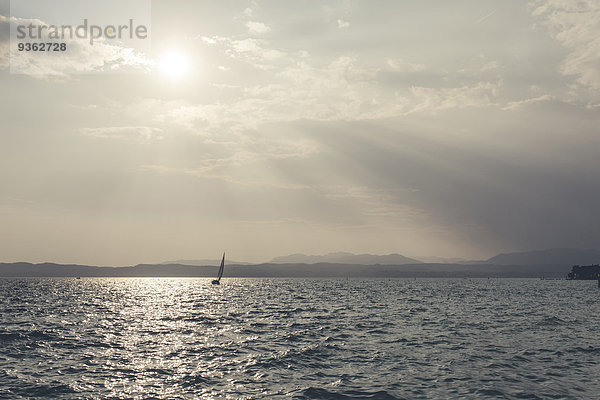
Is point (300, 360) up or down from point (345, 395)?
down

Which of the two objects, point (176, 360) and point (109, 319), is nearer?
point (176, 360)

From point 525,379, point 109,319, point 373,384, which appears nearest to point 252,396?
point 373,384

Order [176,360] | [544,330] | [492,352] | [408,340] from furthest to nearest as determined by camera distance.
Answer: [544,330] < [408,340] < [492,352] < [176,360]

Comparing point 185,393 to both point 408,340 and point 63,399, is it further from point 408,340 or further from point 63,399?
point 408,340

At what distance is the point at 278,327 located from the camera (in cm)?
5316

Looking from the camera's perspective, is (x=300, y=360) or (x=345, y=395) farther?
(x=300, y=360)

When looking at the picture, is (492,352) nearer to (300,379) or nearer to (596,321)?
(300,379)

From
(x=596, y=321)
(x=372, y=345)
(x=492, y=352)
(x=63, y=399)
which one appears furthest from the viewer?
(x=596, y=321)

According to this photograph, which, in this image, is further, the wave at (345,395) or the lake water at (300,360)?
the lake water at (300,360)

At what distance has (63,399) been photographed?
23.3m

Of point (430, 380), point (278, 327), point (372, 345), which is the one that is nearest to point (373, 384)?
point (430, 380)

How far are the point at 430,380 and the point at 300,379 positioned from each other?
314 inches

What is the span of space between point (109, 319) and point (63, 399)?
1695 inches

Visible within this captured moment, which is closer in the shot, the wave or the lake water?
the wave
